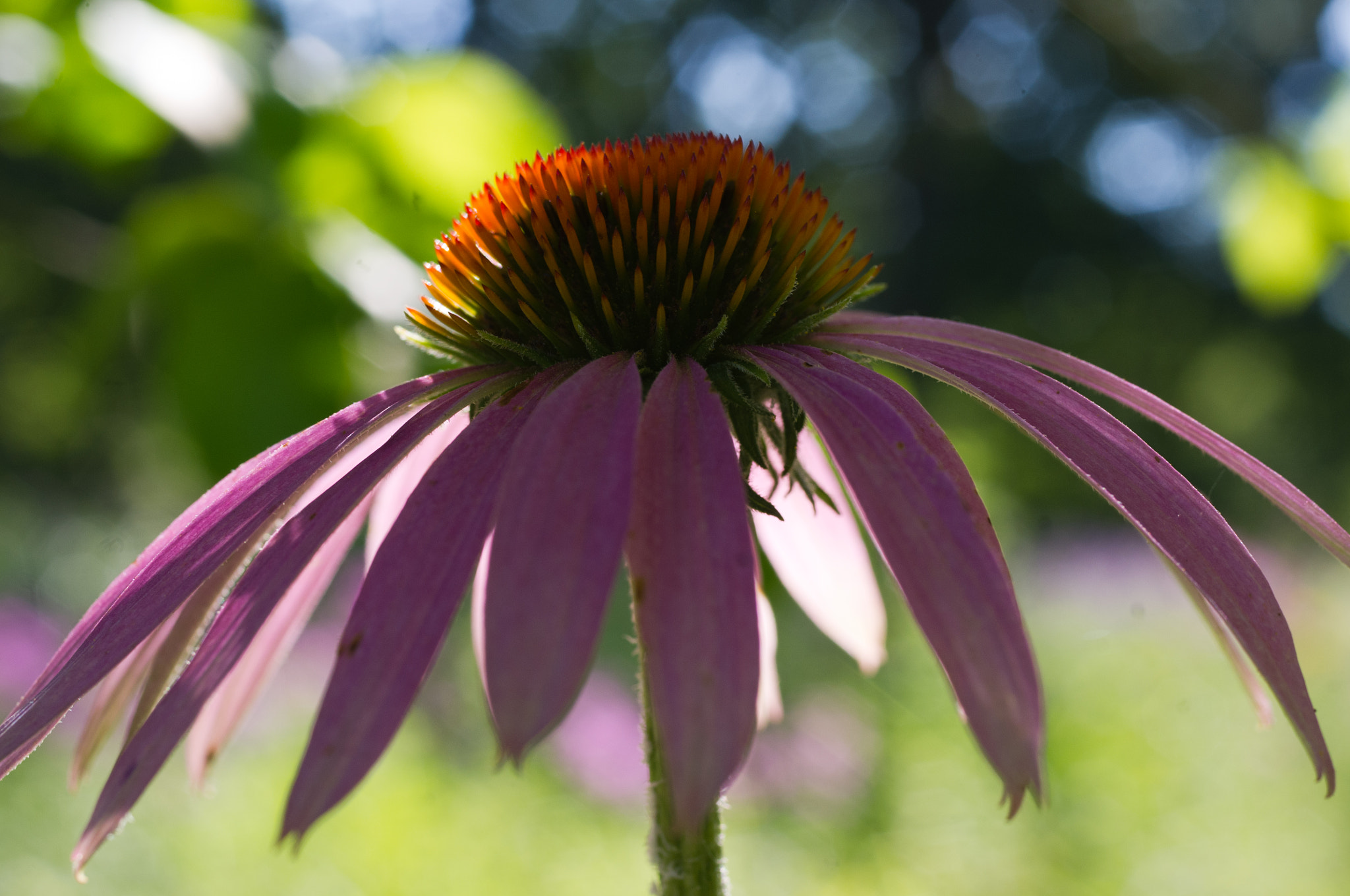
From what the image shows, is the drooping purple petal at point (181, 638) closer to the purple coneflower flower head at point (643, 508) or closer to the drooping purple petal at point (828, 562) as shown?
the purple coneflower flower head at point (643, 508)

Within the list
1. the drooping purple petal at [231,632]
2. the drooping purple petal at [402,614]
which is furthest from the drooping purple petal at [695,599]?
the drooping purple petal at [231,632]

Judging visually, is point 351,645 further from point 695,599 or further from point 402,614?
point 695,599

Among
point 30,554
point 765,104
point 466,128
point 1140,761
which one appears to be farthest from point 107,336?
point 765,104

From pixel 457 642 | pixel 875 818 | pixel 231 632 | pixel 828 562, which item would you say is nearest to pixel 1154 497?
pixel 828 562

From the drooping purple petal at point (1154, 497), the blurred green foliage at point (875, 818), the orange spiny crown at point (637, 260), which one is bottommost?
the blurred green foliage at point (875, 818)

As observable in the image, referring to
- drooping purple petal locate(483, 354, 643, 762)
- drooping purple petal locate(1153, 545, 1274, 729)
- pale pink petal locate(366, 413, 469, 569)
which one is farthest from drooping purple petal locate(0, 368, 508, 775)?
drooping purple petal locate(1153, 545, 1274, 729)

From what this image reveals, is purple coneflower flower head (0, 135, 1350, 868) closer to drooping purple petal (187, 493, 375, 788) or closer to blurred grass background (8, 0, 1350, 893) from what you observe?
drooping purple petal (187, 493, 375, 788)
